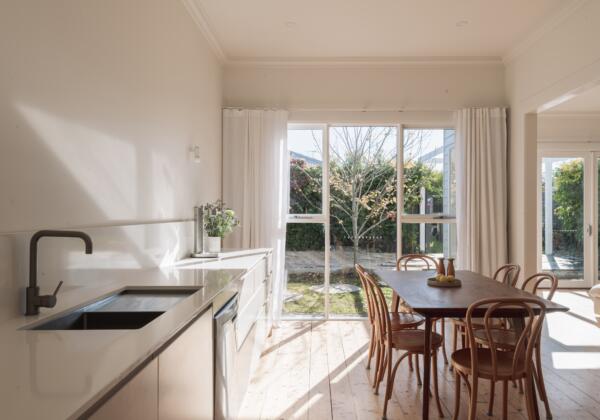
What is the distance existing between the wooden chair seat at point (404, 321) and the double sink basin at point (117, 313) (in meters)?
1.73

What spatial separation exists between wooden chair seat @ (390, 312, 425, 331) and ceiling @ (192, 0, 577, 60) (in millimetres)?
2494

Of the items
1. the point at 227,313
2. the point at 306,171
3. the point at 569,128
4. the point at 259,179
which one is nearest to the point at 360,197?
the point at 306,171

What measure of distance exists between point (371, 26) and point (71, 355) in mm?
3759

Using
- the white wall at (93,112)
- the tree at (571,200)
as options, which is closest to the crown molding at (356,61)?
the white wall at (93,112)

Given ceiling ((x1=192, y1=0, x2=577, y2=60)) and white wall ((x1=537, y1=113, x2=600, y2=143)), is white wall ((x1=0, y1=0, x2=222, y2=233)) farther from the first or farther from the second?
white wall ((x1=537, y1=113, x2=600, y2=143))

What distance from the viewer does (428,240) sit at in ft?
16.3

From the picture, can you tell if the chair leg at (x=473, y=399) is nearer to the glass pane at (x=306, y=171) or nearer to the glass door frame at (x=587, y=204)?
the glass pane at (x=306, y=171)

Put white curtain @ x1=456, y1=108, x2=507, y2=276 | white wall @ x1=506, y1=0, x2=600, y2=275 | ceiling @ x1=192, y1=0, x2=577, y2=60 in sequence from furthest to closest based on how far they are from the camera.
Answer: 1. white curtain @ x1=456, y1=108, x2=507, y2=276
2. ceiling @ x1=192, y1=0, x2=577, y2=60
3. white wall @ x1=506, y1=0, x2=600, y2=275

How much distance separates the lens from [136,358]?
3.53 feet

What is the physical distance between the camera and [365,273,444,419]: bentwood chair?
108 inches

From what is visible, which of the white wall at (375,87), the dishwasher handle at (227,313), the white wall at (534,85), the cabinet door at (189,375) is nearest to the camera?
the cabinet door at (189,375)

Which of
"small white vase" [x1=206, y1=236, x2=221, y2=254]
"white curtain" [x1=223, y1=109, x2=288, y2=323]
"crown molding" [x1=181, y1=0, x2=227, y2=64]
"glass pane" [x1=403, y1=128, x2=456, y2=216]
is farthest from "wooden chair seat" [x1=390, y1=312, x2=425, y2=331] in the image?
"crown molding" [x1=181, y1=0, x2=227, y2=64]

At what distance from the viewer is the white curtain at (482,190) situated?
4711 millimetres

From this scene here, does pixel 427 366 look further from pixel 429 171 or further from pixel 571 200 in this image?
pixel 571 200
